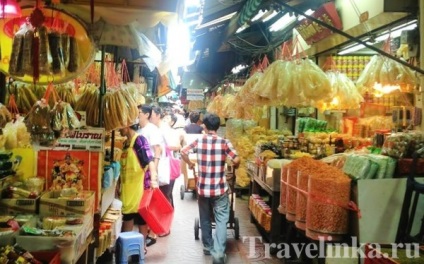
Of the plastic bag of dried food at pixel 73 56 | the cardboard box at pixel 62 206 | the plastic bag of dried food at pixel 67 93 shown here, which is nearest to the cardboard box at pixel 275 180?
the plastic bag of dried food at pixel 67 93

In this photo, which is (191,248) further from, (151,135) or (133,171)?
(151,135)

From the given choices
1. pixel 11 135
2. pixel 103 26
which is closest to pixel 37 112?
pixel 11 135

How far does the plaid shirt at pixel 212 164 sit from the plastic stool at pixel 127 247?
4.26 feet

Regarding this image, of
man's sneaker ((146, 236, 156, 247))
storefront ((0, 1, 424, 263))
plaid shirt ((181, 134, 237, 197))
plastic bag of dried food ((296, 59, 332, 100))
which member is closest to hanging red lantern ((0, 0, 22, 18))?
storefront ((0, 1, 424, 263))

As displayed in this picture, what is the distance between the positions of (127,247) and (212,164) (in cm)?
183

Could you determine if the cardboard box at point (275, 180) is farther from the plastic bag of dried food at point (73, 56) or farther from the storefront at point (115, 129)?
the plastic bag of dried food at point (73, 56)

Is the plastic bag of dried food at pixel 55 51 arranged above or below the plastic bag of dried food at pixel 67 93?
above

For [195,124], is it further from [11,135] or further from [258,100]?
[11,135]

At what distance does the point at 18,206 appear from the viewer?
3.94m

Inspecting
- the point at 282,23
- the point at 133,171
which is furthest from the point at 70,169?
the point at 282,23

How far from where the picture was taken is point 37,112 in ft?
11.5

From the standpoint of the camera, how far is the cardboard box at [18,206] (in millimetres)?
3896

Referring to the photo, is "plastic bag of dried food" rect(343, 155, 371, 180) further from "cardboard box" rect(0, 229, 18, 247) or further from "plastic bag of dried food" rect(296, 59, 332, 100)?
"cardboard box" rect(0, 229, 18, 247)

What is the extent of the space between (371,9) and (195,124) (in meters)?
8.11
